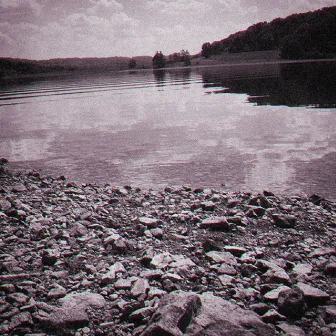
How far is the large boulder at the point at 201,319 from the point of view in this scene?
355cm

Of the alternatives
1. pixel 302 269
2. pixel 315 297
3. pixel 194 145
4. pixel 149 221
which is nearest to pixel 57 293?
pixel 149 221

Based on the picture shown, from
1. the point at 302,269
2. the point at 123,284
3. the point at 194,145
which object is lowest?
the point at 302,269

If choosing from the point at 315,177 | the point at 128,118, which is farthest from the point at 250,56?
the point at 315,177

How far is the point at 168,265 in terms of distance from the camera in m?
5.14

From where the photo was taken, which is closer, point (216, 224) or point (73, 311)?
point (73, 311)

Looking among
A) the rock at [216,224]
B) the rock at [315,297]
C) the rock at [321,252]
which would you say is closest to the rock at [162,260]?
the rock at [216,224]

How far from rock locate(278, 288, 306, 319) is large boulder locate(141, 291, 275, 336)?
42 centimetres

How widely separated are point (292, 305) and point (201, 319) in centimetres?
132

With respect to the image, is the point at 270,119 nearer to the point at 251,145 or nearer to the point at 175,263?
the point at 251,145

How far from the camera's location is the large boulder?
3.55 metres

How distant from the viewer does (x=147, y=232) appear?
6332 mm

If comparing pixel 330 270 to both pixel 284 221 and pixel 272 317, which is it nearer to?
pixel 272 317

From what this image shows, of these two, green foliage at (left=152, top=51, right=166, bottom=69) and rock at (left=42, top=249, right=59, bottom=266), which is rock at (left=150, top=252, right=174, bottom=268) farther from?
green foliage at (left=152, top=51, right=166, bottom=69)

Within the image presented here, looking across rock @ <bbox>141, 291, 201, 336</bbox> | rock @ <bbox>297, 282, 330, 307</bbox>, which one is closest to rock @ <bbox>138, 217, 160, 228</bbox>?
rock @ <bbox>141, 291, 201, 336</bbox>
